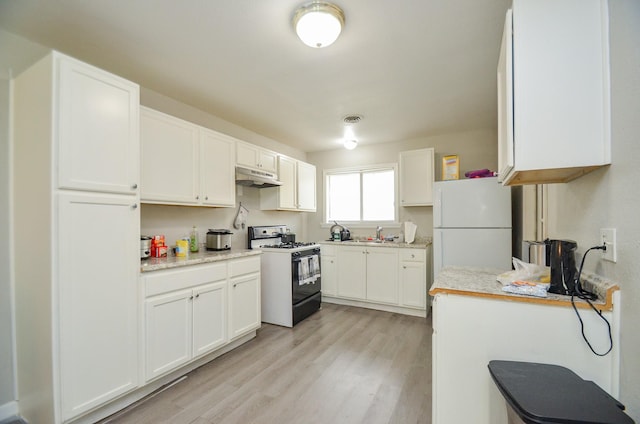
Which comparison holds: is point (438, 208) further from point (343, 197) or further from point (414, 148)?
point (343, 197)

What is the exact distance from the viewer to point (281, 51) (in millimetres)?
2055

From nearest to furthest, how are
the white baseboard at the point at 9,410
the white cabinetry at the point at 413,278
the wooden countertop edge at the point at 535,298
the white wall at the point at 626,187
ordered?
the white wall at the point at 626,187, the wooden countertop edge at the point at 535,298, the white baseboard at the point at 9,410, the white cabinetry at the point at 413,278

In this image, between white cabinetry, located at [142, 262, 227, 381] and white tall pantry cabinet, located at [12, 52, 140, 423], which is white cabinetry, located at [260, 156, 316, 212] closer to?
white cabinetry, located at [142, 262, 227, 381]

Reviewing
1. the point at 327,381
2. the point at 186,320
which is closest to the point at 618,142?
the point at 327,381

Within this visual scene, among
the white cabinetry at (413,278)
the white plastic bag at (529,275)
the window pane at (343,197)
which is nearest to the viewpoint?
the white plastic bag at (529,275)

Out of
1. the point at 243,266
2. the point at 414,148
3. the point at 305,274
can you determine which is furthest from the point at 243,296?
the point at 414,148

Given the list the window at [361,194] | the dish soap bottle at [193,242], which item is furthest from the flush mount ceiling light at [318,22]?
the window at [361,194]

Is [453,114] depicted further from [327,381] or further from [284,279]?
[327,381]

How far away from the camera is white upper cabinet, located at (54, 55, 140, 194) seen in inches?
62.5

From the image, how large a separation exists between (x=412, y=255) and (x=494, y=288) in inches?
94.8

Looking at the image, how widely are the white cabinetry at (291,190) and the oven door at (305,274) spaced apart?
2.53ft

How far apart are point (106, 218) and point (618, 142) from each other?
2.53 m

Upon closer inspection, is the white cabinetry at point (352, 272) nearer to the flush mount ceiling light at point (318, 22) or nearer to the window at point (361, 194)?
the window at point (361, 194)

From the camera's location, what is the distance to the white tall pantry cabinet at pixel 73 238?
1.56 meters
